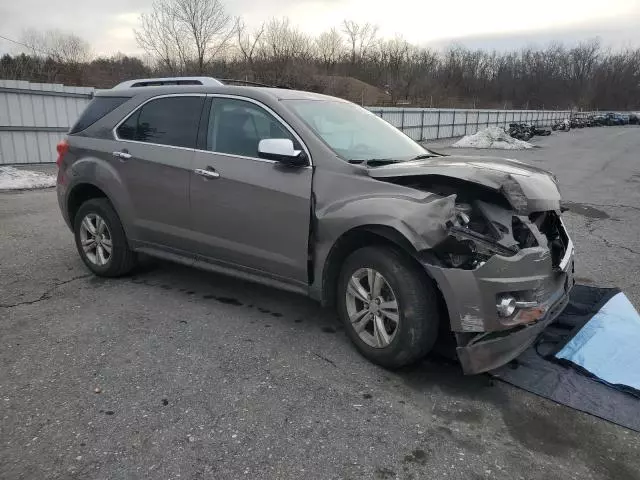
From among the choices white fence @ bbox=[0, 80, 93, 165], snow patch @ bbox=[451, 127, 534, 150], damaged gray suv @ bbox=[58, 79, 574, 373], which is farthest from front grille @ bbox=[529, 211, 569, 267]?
snow patch @ bbox=[451, 127, 534, 150]

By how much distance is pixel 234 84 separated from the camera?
14.6 ft

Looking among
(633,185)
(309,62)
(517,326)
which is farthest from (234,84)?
(309,62)

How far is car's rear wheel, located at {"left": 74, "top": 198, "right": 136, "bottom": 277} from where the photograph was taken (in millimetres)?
4844

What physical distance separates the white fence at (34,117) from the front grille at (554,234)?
44.0 ft

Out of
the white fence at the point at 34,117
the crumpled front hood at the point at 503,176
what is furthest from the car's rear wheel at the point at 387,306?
the white fence at the point at 34,117

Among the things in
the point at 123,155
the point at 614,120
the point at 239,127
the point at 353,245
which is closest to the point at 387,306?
the point at 353,245

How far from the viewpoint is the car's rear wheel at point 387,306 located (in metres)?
3.14

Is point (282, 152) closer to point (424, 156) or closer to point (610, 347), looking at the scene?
point (424, 156)

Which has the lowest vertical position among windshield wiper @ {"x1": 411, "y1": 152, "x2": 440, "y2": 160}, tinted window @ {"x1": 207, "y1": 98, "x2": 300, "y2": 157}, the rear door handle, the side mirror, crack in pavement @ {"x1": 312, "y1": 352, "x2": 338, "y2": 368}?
crack in pavement @ {"x1": 312, "y1": 352, "x2": 338, "y2": 368}

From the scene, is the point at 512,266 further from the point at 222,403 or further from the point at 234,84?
the point at 234,84

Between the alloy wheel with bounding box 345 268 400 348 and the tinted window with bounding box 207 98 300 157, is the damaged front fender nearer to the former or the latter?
the alloy wheel with bounding box 345 268 400 348

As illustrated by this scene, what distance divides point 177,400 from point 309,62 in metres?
44.2

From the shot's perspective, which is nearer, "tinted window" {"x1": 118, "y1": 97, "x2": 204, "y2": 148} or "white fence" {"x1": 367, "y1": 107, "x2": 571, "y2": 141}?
"tinted window" {"x1": 118, "y1": 97, "x2": 204, "y2": 148}

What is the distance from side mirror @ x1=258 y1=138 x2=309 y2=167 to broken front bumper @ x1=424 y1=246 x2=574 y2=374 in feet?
3.97
